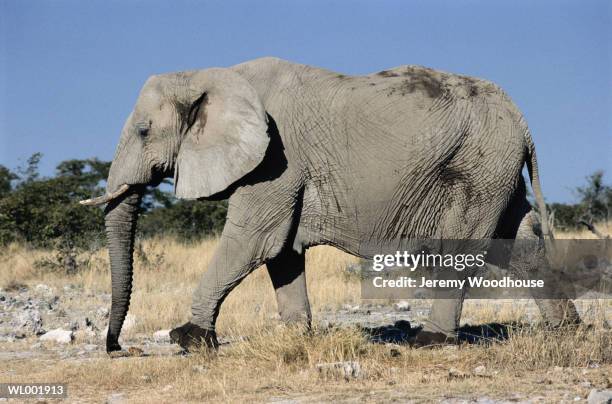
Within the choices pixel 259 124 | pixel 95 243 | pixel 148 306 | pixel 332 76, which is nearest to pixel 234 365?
pixel 259 124

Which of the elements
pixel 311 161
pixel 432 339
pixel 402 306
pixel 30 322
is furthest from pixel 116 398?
pixel 402 306

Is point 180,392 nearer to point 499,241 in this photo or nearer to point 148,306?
point 499,241

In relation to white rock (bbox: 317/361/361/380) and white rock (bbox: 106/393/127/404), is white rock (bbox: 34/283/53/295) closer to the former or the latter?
white rock (bbox: 106/393/127/404)

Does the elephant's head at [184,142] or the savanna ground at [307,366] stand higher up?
the elephant's head at [184,142]

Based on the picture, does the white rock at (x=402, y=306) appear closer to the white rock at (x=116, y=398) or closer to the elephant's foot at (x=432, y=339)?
the elephant's foot at (x=432, y=339)

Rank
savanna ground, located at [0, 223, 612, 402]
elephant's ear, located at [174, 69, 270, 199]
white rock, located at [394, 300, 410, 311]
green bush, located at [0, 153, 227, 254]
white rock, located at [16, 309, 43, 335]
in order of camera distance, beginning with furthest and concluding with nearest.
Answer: green bush, located at [0, 153, 227, 254] < white rock, located at [394, 300, 410, 311] < white rock, located at [16, 309, 43, 335] < elephant's ear, located at [174, 69, 270, 199] < savanna ground, located at [0, 223, 612, 402]

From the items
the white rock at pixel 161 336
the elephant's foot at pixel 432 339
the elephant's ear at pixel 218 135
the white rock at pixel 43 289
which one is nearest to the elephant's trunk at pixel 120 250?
the elephant's ear at pixel 218 135

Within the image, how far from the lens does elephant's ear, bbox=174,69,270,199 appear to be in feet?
26.8

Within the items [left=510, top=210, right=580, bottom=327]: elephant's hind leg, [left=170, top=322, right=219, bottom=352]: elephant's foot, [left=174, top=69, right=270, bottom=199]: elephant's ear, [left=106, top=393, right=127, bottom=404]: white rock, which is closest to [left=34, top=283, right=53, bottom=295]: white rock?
[left=170, top=322, right=219, bottom=352]: elephant's foot

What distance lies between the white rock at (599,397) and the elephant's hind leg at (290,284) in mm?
3419

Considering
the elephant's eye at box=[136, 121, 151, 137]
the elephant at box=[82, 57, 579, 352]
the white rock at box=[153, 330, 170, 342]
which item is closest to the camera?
the elephant at box=[82, 57, 579, 352]

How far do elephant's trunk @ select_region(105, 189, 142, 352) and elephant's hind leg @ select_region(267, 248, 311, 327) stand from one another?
4.26 ft

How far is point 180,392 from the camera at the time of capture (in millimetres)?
6762

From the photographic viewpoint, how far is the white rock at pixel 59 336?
9.60 m
